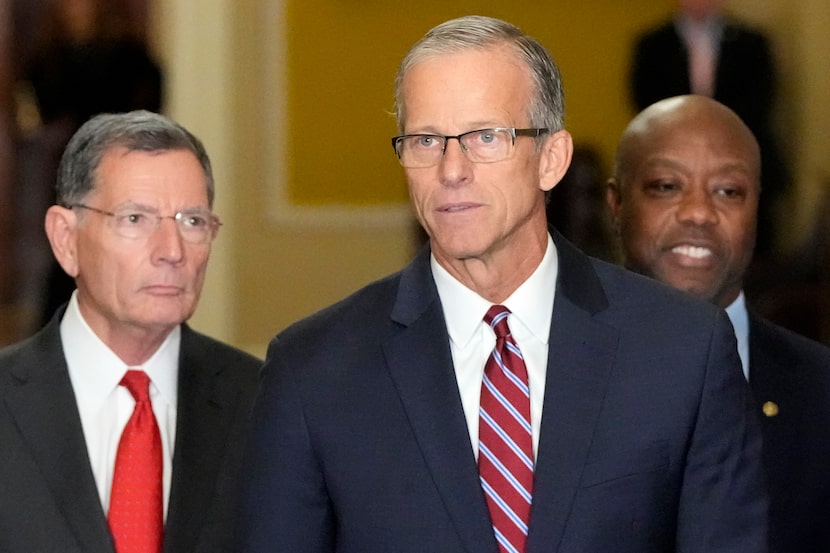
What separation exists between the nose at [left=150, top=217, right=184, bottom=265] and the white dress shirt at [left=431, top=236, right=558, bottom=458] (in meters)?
0.74

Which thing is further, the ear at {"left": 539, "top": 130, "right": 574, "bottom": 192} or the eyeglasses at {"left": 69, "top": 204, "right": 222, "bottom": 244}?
the eyeglasses at {"left": 69, "top": 204, "right": 222, "bottom": 244}

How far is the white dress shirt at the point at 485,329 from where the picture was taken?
92.0 inches

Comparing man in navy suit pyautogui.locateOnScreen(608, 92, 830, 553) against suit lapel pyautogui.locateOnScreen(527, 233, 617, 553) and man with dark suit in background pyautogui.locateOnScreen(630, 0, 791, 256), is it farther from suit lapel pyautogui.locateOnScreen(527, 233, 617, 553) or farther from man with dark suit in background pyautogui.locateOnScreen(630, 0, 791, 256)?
man with dark suit in background pyautogui.locateOnScreen(630, 0, 791, 256)

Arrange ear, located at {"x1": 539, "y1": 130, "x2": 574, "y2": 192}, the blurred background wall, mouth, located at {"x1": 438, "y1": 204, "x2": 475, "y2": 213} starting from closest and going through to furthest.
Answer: mouth, located at {"x1": 438, "y1": 204, "x2": 475, "y2": 213}, ear, located at {"x1": 539, "y1": 130, "x2": 574, "y2": 192}, the blurred background wall

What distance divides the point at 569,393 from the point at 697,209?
1.08m

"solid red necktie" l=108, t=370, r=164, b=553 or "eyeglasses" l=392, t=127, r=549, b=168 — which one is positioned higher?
"eyeglasses" l=392, t=127, r=549, b=168

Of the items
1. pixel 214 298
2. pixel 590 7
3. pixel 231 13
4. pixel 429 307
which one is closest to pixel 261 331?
pixel 214 298

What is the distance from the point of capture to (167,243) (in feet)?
9.67

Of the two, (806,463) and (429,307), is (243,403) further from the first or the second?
(806,463)

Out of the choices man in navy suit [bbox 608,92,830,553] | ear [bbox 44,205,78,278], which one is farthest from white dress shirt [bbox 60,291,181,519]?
man in navy suit [bbox 608,92,830,553]

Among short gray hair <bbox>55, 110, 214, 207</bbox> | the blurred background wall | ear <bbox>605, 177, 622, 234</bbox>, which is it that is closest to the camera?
short gray hair <bbox>55, 110, 214, 207</bbox>

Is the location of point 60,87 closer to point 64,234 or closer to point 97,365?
point 64,234

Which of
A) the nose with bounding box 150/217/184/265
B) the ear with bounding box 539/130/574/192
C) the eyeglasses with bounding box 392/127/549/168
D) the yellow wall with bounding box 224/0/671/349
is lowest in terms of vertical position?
the yellow wall with bounding box 224/0/671/349

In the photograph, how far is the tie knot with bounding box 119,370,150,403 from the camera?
9.75ft
